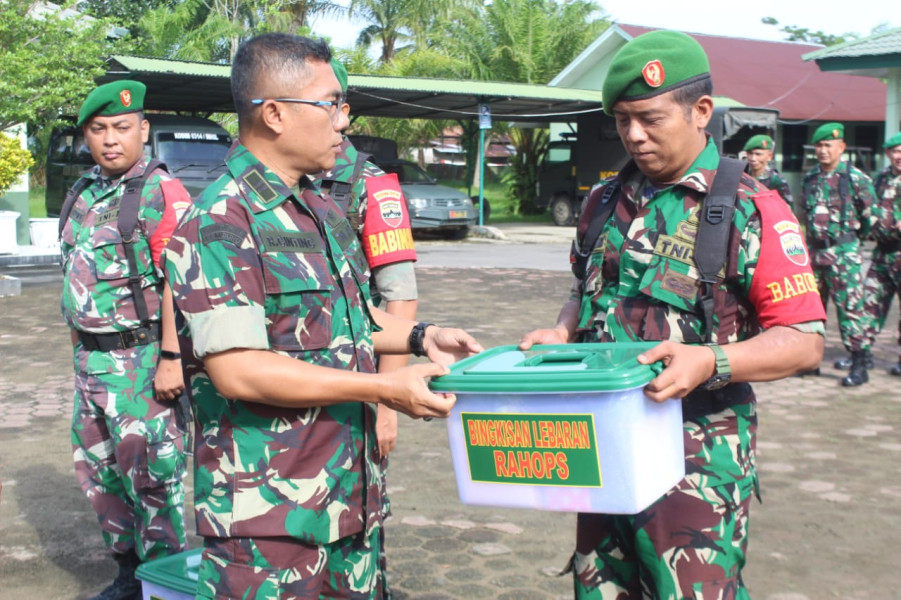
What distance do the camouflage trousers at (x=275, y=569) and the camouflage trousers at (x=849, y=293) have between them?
6.27m

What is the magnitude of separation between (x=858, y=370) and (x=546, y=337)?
593cm

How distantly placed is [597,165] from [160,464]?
2162 cm

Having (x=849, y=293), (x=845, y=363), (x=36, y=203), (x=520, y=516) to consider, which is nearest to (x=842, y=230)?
(x=849, y=293)

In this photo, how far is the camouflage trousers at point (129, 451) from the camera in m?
3.88

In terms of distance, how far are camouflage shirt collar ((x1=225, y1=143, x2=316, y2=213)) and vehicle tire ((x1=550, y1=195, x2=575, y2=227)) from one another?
23550mm

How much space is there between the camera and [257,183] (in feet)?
7.66

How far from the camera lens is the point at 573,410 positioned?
217 centimetres

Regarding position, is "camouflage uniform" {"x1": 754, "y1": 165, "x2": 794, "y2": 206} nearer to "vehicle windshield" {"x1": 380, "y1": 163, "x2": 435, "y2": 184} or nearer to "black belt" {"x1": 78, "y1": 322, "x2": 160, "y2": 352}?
"black belt" {"x1": 78, "y1": 322, "x2": 160, "y2": 352}

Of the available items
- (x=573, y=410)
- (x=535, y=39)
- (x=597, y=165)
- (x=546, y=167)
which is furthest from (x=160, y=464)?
(x=535, y=39)

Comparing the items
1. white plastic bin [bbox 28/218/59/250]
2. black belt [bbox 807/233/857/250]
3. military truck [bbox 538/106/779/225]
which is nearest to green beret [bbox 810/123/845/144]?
black belt [bbox 807/233/857/250]

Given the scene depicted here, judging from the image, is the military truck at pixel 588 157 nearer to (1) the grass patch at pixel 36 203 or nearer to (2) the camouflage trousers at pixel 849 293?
(1) the grass patch at pixel 36 203

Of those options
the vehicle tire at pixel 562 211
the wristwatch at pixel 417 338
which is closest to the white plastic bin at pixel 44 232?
the vehicle tire at pixel 562 211

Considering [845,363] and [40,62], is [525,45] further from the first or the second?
[845,363]

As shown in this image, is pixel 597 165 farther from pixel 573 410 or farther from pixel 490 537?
pixel 573 410
